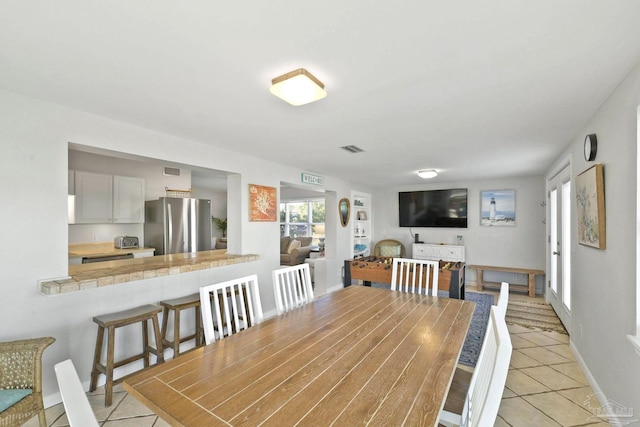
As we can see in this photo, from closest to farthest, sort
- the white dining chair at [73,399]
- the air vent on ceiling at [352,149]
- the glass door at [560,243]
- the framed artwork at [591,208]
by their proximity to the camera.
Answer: the white dining chair at [73,399]
the framed artwork at [591,208]
the air vent on ceiling at [352,149]
the glass door at [560,243]

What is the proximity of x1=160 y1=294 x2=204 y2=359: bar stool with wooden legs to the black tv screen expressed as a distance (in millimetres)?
5303

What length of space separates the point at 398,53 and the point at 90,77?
1.80 m

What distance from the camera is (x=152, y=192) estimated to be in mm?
5328

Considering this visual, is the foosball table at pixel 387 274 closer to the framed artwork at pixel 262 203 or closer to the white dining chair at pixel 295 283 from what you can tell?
the framed artwork at pixel 262 203

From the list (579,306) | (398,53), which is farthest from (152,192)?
(579,306)

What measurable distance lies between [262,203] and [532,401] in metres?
3.34

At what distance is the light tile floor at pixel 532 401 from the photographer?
2020mm

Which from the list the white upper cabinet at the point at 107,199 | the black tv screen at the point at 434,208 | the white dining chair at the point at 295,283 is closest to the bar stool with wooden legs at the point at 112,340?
the white dining chair at the point at 295,283

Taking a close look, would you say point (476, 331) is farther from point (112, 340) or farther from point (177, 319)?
point (112, 340)

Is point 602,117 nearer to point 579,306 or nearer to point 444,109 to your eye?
point 444,109

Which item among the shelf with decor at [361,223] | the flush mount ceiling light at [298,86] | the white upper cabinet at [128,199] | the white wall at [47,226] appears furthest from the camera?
the shelf with decor at [361,223]

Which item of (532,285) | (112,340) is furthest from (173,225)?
(532,285)

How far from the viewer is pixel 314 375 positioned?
4.14ft

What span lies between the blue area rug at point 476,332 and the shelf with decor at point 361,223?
245 centimetres
